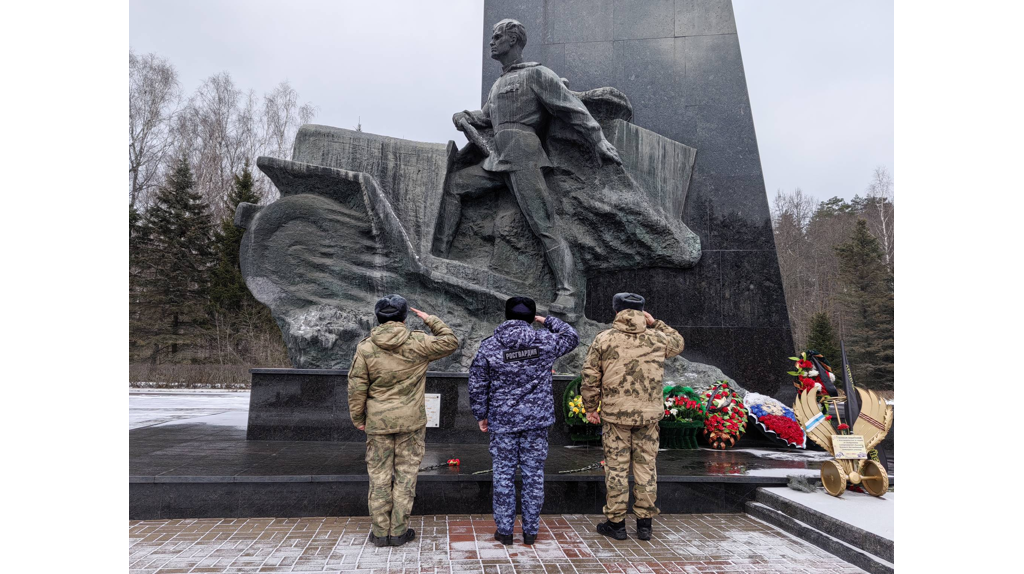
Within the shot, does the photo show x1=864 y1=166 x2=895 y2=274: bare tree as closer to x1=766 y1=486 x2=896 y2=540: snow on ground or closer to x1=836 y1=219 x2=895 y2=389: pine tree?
x1=836 y1=219 x2=895 y2=389: pine tree

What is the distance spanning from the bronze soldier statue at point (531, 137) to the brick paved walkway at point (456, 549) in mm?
2958

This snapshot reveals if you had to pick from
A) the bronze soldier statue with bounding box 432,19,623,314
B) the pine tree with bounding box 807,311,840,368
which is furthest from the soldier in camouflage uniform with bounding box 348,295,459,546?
the pine tree with bounding box 807,311,840,368

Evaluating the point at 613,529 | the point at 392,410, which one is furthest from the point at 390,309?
the point at 613,529

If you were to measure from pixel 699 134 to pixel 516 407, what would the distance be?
529cm

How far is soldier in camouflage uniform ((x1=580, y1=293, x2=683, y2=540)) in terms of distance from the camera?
334 centimetres

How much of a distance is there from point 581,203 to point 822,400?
3.31m

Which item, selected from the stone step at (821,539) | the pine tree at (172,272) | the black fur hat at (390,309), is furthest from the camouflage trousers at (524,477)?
the pine tree at (172,272)

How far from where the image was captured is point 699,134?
717 cm

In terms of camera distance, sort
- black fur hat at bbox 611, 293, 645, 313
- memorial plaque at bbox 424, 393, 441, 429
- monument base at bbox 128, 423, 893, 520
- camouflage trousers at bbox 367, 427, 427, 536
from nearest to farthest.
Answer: camouflage trousers at bbox 367, 427, 427, 536
black fur hat at bbox 611, 293, 645, 313
monument base at bbox 128, 423, 893, 520
memorial plaque at bbox 424, 393, 441, 429

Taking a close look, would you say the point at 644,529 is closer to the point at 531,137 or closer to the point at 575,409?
the point at 575,409

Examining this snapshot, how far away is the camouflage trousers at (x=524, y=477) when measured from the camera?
3242 millimetres

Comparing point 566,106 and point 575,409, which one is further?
point 566,106

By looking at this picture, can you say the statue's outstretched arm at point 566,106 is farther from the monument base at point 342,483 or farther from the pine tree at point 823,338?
the pine tree at point 823,338

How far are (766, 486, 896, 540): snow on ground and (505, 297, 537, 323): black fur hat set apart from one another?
6.99ft
